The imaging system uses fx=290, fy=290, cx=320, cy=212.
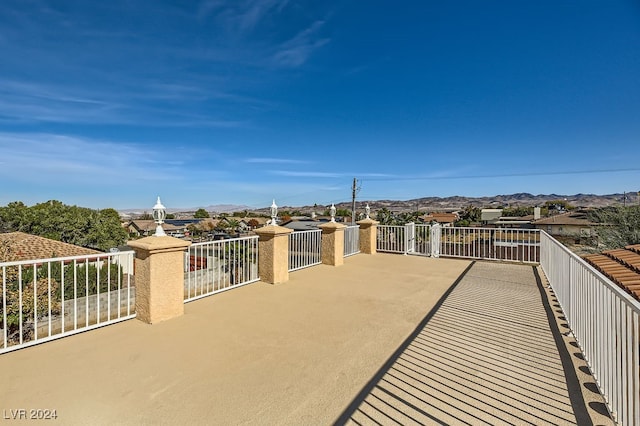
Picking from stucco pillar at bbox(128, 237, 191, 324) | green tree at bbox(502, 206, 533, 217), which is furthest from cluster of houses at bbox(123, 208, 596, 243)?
stucco pillar at bbox(128, 237, 191, 324)

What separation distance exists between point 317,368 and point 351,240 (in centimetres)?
626

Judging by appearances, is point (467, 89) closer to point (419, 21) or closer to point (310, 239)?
point (419, 21)

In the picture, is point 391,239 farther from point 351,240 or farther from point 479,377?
point 479,377

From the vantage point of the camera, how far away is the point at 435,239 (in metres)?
8.75

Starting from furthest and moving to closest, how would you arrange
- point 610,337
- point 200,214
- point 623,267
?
point 200,214 → point 623,267 → point 610,337

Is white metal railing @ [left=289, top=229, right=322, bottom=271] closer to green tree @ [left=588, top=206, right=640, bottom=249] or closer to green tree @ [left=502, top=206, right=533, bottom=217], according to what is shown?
green tree @ [left=588, top=206, right=640, bottom=249]

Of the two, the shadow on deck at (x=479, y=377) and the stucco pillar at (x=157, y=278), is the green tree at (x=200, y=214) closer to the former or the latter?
the stucco pillar at (x=157, y=278)

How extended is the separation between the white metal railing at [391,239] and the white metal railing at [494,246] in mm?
1210

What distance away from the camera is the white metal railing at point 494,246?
7840mm

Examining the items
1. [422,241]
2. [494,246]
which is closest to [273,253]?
[422,241]

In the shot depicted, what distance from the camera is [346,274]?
20.7 feet

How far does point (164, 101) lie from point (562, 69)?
18174 millimetres

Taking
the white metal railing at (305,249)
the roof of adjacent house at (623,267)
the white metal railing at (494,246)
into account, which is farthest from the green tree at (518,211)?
the roof of adjacent house at (623,267)

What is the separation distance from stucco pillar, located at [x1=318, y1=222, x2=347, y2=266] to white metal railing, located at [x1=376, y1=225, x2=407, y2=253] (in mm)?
2765
